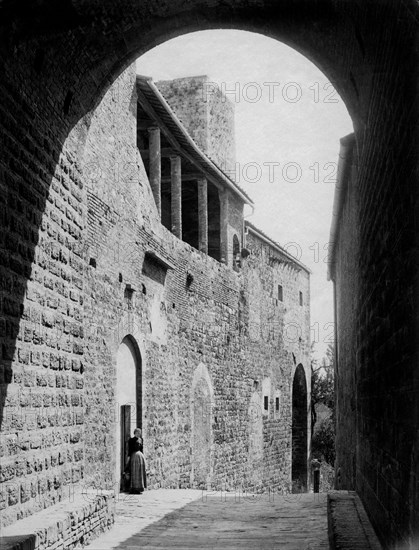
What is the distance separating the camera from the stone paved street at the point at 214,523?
25.4 ft

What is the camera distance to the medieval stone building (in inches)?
251

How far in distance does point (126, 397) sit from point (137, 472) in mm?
1185

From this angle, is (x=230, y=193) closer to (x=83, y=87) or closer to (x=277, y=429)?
(x=277, y=429)

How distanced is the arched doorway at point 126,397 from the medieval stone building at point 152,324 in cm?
3

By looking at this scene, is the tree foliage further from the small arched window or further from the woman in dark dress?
the woman in dark dress

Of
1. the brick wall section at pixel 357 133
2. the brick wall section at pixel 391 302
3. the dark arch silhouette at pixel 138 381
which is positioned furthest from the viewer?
the dark arch silhouette at pixel 138 381

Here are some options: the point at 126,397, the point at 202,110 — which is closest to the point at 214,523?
the point at 126,397

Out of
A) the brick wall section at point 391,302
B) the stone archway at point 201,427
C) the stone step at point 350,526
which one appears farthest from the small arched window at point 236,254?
the brick wall section at point 391,302

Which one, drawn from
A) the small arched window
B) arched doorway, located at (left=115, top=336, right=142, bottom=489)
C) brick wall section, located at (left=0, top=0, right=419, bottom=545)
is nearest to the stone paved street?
arched doorway, located at (left=115, top=336, right=142, bottom=489)

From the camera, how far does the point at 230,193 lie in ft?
66.1

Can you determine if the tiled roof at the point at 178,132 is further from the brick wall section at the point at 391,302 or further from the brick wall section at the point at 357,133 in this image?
the brick wall section at the point at 391,302

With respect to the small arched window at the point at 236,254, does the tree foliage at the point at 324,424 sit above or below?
below

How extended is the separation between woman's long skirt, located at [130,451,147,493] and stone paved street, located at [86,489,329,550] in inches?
6.8

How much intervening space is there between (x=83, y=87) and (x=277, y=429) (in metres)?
18.0
